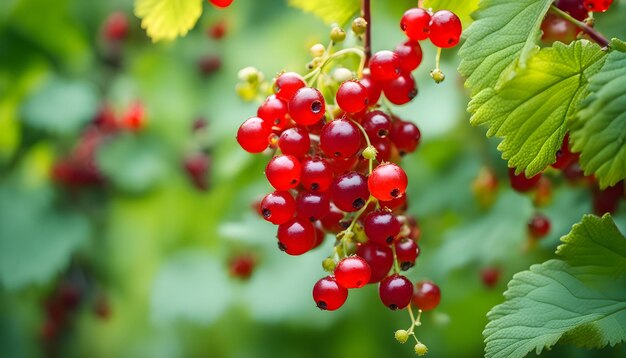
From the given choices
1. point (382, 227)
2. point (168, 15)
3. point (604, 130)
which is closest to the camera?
point (604, 130)

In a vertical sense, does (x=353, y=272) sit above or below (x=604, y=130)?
below

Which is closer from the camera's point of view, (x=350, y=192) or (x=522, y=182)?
(x=350, y=192)

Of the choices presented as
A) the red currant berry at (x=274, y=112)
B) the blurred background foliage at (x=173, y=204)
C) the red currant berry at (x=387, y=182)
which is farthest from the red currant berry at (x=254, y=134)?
the blurred background foliage at (x=173, y=204)

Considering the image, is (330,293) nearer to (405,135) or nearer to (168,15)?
(405,135)

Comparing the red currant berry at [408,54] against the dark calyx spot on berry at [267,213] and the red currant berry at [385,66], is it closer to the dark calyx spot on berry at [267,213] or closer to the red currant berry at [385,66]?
the red currant berry at [385,66]

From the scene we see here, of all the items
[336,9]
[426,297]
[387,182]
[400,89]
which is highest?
[336,9]

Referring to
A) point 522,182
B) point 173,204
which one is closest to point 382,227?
point 522,182
